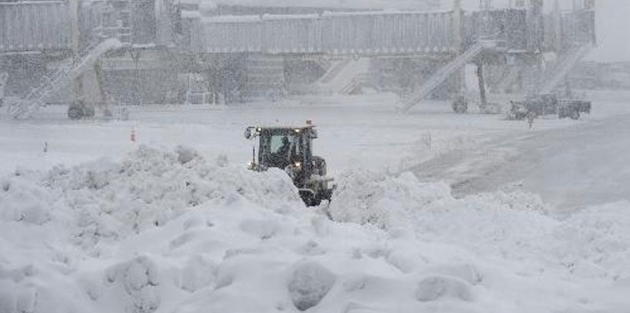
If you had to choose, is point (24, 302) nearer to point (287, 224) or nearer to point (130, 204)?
point (287, 224)

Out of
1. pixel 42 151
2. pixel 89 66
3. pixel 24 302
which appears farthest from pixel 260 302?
pixel 89 66

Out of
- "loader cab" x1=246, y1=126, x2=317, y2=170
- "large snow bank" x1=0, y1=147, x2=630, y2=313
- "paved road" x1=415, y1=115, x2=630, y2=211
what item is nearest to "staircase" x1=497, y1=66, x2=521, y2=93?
"paved road" x1=415, y1=115, x2=630, y2=211

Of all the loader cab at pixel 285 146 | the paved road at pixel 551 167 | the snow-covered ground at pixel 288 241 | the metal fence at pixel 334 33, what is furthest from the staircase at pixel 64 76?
the loader cab at pixel 285 146

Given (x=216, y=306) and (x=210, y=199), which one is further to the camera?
(x=210, y=199)

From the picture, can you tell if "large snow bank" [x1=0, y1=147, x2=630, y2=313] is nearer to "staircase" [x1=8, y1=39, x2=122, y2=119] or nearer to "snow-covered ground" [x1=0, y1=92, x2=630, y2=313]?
"snow-covered ground" [x1=0, y1=92, x2=630, y2=313]

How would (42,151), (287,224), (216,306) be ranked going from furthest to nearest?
(42,151) → (287,224) → (216,306)

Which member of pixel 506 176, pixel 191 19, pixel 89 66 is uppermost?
pixel 191 19

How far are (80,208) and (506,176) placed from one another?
17460 mm

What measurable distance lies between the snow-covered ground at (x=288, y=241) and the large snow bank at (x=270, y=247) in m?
0.02

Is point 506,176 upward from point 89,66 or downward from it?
downward

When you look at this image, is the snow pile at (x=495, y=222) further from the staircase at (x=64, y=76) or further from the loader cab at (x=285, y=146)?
the staircase at (x=64, y=76)

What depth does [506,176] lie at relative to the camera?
28266 mm

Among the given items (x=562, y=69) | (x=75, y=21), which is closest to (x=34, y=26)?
(x=75, y=21)

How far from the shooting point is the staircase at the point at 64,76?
53344 mm
